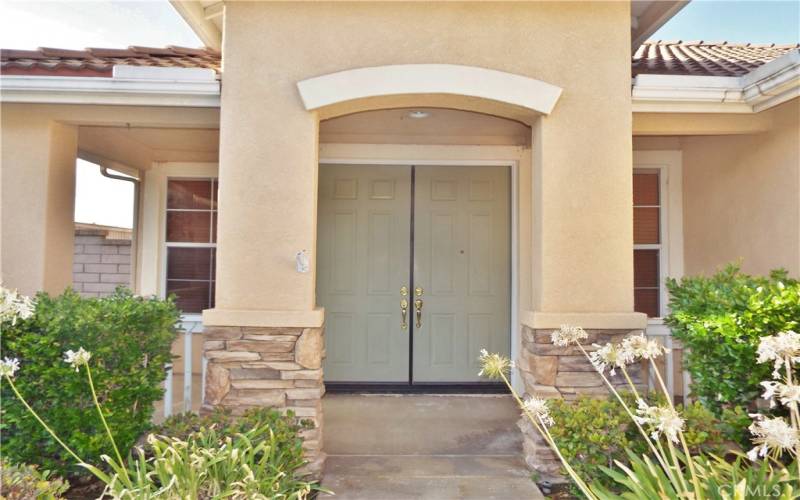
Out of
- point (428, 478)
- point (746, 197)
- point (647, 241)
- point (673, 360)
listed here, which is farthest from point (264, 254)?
point (746, 197)

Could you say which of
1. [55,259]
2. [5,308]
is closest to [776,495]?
[5,308]

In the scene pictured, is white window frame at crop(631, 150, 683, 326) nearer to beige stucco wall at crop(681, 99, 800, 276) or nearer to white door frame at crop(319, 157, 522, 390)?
beige stucco wall at crop(681, 99, 800, 276)

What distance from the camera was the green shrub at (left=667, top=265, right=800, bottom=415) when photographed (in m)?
2.89

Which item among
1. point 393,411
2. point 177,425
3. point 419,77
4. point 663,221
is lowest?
point 393,411

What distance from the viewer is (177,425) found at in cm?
325

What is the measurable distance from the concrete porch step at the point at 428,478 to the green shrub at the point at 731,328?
4.58 feet

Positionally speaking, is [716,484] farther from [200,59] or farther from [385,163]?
[200,59]

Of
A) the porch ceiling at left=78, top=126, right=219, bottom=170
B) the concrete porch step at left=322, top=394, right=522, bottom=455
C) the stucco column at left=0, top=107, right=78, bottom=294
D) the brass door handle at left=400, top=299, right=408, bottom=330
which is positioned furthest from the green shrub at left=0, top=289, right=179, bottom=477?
the brass door handle at left=400, top=299, right=408, bottom=330

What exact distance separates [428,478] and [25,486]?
2.43 meters

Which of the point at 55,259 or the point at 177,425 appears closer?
the point at 177,425

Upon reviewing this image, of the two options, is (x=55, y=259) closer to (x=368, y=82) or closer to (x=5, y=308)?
(x=5, y=308)

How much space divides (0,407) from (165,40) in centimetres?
414

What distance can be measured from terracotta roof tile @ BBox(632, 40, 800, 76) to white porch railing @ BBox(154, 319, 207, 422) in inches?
190

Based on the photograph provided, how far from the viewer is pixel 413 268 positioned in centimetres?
570
